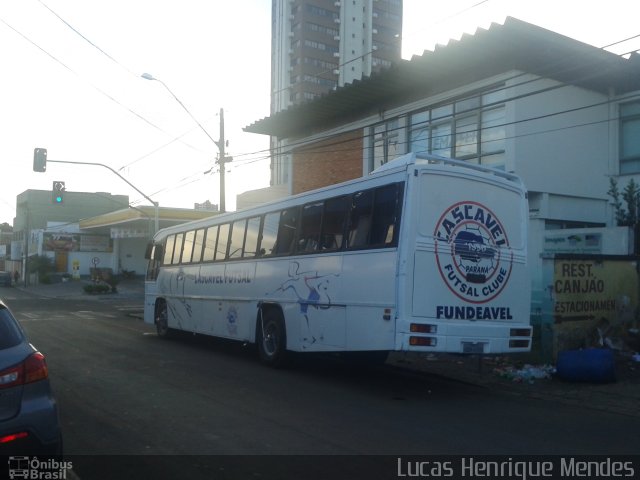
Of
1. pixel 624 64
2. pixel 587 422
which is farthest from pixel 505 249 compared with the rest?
pixel 624 64

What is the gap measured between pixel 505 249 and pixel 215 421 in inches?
207

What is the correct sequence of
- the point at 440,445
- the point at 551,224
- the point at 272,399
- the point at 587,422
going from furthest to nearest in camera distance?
the point at 551,224
the point at 272,399
the point at 587,422
the point at 440,445

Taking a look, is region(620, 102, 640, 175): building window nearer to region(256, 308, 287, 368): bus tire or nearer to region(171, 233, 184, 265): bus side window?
region(256, 308, 287, 368): bus tire

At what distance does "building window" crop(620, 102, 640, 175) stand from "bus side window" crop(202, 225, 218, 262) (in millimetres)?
11151

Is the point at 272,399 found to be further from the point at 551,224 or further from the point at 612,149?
the point at 612,149

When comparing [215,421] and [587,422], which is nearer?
[215,421]

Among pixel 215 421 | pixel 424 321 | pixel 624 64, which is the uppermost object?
pixel 624 64

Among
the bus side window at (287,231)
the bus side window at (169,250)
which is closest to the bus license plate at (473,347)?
the bus side window at (287,231)

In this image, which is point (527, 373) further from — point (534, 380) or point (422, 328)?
point (422, 328)

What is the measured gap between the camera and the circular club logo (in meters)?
9.81

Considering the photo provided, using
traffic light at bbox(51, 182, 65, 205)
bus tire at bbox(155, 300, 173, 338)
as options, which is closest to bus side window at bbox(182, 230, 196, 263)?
bus tire at bbox(155, 300, 173, 338)

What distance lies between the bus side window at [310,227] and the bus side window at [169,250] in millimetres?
7154

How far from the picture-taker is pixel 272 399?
30.7 feet

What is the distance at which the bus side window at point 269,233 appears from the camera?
13070mm
